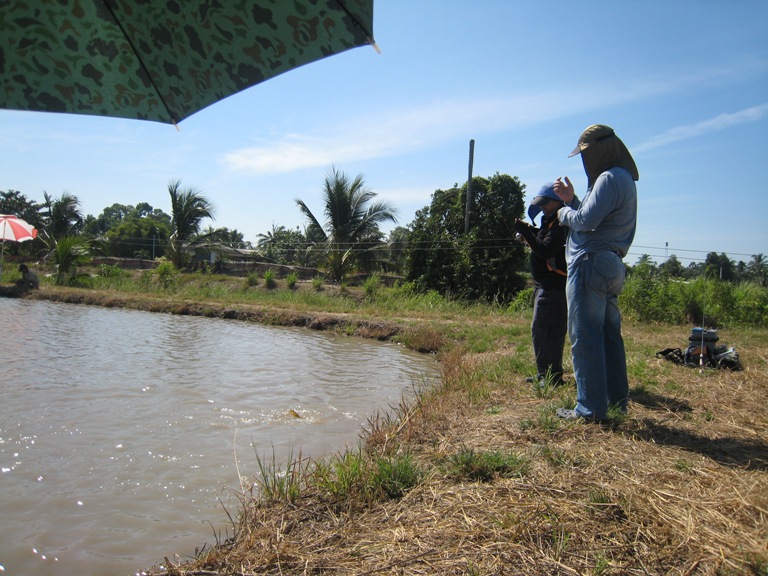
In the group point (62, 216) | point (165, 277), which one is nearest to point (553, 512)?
A: point (165, 277)

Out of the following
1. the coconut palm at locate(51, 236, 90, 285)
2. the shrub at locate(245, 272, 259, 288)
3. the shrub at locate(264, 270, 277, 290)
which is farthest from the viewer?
the shrub at locate(245, 272, 259, 288)

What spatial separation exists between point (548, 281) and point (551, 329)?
39 centimetres

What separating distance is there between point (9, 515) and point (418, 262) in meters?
17.4

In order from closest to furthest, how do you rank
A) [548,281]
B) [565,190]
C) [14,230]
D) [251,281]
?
[565,190], [548,281], [14,230], [251,281]

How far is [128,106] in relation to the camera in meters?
2.54

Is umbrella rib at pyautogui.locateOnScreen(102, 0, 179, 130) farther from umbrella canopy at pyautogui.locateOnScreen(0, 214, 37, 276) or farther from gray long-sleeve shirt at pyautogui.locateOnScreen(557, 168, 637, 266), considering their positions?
umbrella canopy at pyautogui.locateOnScreen(0, 214, 37, 276)

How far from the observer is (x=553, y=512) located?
2006 mm

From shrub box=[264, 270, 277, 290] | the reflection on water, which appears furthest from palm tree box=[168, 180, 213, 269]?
the reflection on water

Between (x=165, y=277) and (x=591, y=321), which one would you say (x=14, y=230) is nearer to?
(x=165, y=277)

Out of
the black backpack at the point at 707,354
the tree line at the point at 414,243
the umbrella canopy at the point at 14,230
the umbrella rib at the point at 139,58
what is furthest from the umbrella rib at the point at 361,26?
the umbrella canopy at the point at 14,230

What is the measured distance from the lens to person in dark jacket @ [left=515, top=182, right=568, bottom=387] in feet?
13.8

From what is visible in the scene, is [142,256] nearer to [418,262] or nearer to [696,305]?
[418,262]

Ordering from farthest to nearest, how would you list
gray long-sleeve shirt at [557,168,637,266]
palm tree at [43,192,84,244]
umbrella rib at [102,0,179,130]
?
palm tree at [43,192,84,244] < gray long-sleeve shirt at [557,168,637,266] < umbrella rib at [102,0,179,130]

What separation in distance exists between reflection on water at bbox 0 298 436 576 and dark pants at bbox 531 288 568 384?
164 centimetres
